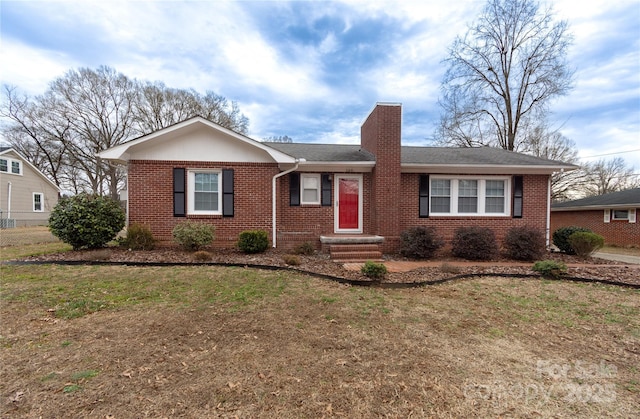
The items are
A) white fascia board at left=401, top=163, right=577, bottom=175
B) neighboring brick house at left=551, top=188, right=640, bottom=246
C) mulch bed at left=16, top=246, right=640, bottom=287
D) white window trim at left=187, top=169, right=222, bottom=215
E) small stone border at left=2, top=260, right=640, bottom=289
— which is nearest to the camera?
small stone border at left=2, top=260, right=640, bottom=289

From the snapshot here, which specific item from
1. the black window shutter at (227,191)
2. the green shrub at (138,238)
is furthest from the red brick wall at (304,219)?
the green shrub at (138,238)

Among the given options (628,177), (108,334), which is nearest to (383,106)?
(108,334)

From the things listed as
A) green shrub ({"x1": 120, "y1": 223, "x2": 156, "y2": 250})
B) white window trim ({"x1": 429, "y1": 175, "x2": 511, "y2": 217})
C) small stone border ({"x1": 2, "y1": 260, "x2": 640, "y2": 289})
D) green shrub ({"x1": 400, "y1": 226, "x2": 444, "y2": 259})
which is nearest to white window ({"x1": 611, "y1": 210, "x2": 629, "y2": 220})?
white window trim ({"x1": 429, "y1": 175, "x2": 511, "y2": 217})

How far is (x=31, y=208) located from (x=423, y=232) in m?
30.2

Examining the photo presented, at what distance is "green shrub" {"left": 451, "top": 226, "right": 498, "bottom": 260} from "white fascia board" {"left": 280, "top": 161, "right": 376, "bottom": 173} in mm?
3662

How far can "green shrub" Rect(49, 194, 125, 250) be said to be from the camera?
754cm

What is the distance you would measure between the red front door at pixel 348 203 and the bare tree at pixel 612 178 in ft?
97.9

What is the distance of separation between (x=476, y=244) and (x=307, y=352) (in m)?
7.46

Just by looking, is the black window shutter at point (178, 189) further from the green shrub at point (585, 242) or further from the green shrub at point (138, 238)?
the green shrub at point (585, 242)

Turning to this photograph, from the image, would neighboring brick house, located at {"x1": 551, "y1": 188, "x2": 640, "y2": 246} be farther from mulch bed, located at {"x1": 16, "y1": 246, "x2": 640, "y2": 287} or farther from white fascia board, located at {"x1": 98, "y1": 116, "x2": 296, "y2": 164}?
white fascia board, located at {"x1": 98, "y1": 116, "x2": 296, "y2": 164}

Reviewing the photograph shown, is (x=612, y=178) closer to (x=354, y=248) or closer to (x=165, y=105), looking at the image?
(x=354, y=248)

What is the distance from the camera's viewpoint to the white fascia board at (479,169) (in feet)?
31.3

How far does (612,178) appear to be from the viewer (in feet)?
93.0

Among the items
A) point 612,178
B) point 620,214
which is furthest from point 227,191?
point 612,178
